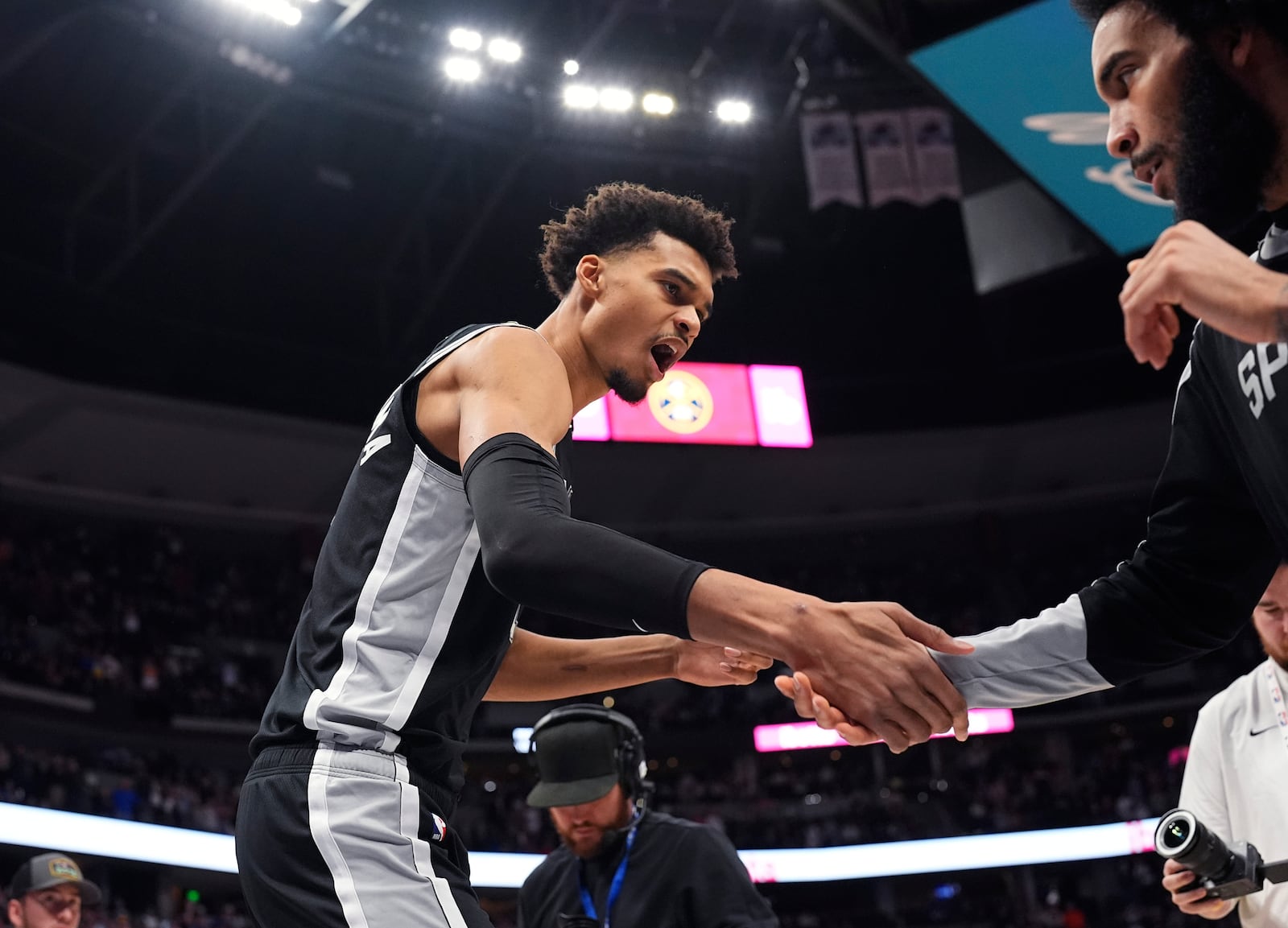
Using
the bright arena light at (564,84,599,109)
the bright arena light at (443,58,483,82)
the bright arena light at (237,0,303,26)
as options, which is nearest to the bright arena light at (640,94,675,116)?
the bright arena light at (564,84,599,109)

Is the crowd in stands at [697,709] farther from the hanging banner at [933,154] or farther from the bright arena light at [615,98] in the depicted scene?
the bright arena light at [615,98]

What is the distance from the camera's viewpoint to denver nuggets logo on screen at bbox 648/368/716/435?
17.1 metres

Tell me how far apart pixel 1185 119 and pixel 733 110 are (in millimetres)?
16571

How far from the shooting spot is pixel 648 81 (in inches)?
693

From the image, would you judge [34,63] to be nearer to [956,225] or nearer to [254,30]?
[254,30]

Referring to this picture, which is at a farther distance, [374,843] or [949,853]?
[949,853]

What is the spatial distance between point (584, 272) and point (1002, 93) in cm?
575

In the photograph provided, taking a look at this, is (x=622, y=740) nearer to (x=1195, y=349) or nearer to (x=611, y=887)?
(x=611, y=887)

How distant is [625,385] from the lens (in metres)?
2.78

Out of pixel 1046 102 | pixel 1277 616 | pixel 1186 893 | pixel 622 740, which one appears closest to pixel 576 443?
pixel 1046 102

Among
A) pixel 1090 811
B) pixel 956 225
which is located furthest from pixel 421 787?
pixel 956 225

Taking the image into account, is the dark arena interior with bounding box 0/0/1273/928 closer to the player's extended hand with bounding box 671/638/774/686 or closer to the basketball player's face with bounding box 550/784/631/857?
the basketball player's face with bounding box 550/784/631/857

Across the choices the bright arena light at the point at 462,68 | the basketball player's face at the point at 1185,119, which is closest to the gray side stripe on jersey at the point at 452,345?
the basketball player's face at the point at 1185,119

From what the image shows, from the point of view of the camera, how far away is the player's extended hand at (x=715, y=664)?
267 cm
